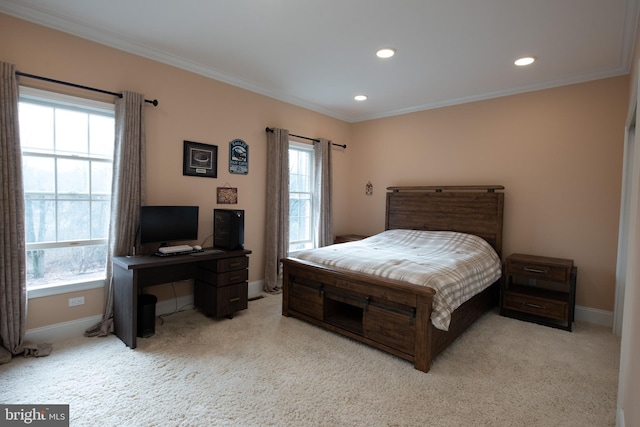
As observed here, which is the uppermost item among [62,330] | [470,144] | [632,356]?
[470,144]

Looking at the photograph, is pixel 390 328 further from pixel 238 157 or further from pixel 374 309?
pixel 238 157

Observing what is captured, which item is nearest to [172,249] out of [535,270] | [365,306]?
[365,306]

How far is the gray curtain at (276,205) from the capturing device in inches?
170

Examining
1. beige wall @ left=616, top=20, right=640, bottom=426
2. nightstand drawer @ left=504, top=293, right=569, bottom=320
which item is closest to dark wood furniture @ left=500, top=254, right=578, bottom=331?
nightstand drawer @ left=504, top=293, right=569, bottom=320

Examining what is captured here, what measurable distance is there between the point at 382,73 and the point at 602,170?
8.44 ft

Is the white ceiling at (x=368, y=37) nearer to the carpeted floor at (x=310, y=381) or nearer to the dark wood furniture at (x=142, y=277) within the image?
the dark wood furniture at (x=142, y=277)

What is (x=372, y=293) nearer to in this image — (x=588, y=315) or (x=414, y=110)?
(x=588, y=315)

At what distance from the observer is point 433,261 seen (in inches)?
125

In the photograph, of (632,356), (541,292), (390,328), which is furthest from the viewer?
(541,292)

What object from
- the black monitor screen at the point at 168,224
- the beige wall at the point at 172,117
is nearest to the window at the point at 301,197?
the beige wall at the point at 172,117

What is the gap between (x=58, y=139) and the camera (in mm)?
2803

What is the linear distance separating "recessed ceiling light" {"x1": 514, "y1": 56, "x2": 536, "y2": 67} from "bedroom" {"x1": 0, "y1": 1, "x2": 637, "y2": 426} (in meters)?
0.79

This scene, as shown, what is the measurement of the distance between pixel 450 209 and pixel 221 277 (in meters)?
3.07

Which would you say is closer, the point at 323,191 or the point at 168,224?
the point at 168,224
